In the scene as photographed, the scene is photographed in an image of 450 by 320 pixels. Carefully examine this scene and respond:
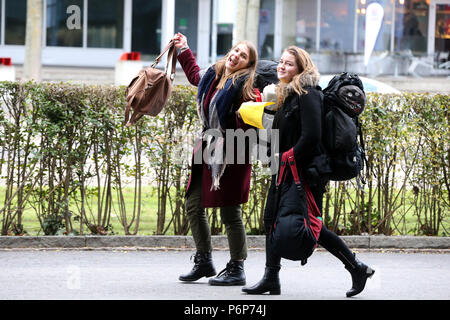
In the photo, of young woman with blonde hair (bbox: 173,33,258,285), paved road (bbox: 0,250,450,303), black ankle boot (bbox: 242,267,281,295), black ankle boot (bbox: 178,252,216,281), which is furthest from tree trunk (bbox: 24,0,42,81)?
black ankle boot (bbox: 242,267,281,295)

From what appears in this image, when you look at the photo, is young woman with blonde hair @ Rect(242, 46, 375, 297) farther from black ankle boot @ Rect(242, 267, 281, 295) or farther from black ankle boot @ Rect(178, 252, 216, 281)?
black ankle boot @ Rect(178, 252, 216, 281)

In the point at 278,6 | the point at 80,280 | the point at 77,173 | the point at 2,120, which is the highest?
the point at 278,6

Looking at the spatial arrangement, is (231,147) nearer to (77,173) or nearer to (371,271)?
(371,271)

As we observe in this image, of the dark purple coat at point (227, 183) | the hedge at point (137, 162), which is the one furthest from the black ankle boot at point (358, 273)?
the hedge at point (137, 162)

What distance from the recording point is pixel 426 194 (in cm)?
863

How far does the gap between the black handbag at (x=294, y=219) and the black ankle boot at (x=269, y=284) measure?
0.25 meters

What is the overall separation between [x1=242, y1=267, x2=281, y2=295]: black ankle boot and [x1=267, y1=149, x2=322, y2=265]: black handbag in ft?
0.81

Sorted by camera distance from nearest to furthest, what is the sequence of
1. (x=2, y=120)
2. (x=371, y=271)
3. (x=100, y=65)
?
(x=371, y=271)
(x=2, y=120)
(x=100, y=65)

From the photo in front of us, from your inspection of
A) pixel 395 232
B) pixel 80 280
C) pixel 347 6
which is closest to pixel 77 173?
pixel 80 280

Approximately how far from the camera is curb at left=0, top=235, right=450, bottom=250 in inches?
319

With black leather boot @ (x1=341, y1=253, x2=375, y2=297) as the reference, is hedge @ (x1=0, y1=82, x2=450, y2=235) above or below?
above

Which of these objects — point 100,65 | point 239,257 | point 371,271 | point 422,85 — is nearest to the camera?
point 371,271

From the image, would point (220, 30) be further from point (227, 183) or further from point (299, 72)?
point (299, 72)

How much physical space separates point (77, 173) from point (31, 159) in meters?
0.46
